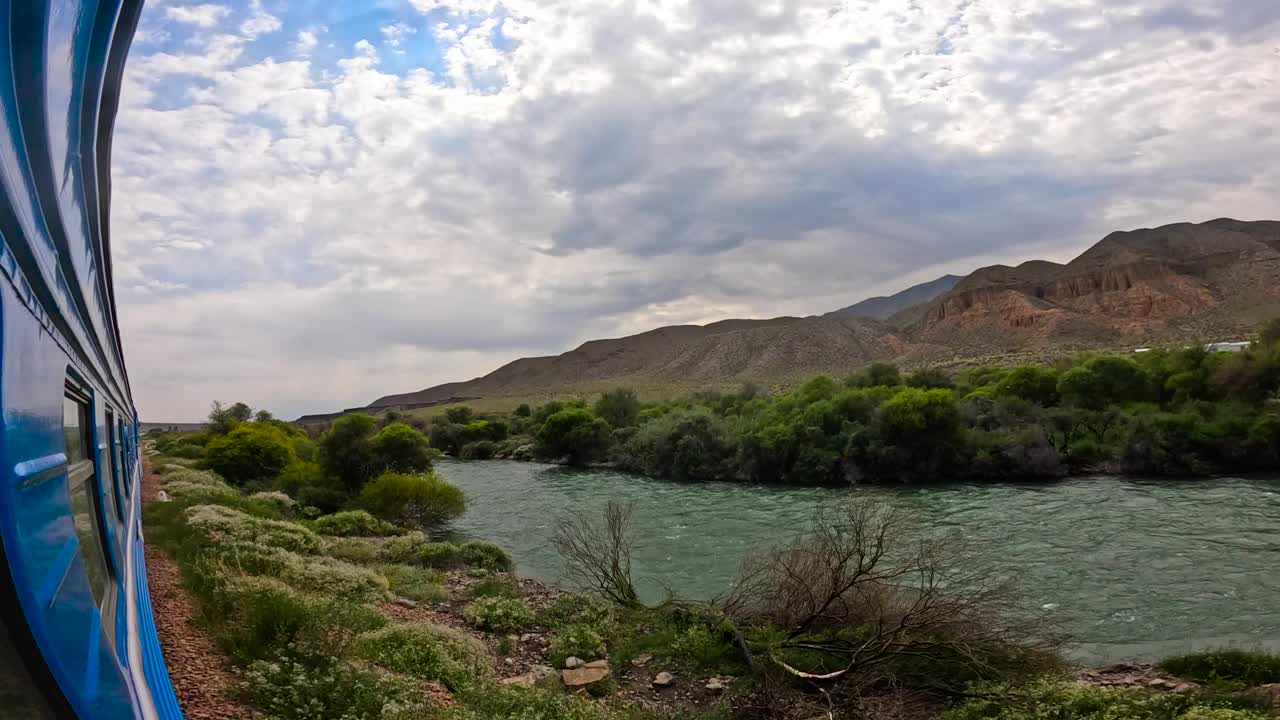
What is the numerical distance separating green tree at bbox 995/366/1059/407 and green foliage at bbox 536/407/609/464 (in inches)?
918

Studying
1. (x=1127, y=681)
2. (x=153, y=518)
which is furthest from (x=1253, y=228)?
(x=153, y=518)

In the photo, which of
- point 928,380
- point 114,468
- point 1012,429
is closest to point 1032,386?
point 928,380

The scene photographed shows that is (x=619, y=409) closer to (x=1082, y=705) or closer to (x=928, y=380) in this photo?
(x=928, y=380)

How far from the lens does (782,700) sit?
934cm

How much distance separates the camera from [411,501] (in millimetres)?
26047

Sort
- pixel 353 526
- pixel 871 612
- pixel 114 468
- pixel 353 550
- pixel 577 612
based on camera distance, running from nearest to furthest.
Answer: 1. pixel 114 468
2. pixel 871 612
3. pixel 577 612
4. pixel 353 550
5. pixel 353 526

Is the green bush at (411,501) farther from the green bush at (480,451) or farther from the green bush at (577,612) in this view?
the green bush at (480,451)

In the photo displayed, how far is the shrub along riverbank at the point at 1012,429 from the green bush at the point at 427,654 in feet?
84.5

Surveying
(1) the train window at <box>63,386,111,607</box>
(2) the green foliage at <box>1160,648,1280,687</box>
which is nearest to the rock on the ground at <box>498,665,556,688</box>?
(1) the train window at <box>63,386,111,607</box>

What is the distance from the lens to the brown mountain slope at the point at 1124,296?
7056 centimetres

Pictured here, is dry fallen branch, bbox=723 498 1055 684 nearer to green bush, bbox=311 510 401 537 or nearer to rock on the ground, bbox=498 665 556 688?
rock on the ground, bbox=498 665 556 688

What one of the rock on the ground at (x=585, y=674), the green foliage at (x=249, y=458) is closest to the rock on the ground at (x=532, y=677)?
the rock on the ground at (x=585, y=674)

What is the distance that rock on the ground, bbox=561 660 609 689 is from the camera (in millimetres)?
9965

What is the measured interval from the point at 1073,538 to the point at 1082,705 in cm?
1322
